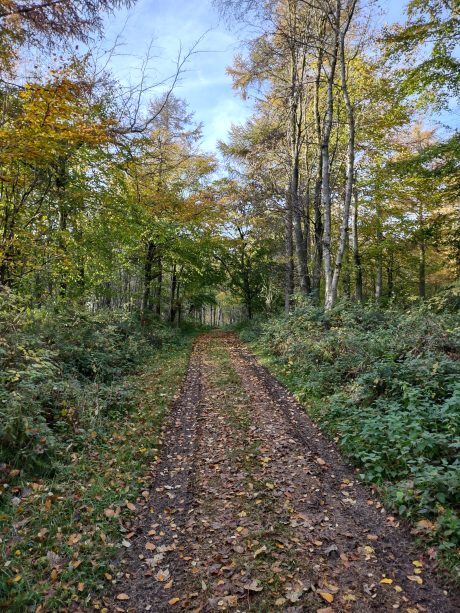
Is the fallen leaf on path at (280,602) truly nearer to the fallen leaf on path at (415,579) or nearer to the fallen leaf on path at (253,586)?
the fallen leaf on path at (253,586)

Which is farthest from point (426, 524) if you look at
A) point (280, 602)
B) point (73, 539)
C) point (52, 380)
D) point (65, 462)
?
point (52, 380)

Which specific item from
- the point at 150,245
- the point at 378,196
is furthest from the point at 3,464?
the point at 378,196

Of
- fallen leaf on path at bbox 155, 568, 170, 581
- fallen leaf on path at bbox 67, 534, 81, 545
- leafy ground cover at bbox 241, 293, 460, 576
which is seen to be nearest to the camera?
fallen leaf on path at bbox 155, 568, 170, 581

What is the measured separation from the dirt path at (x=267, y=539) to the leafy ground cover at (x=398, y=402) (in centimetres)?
31

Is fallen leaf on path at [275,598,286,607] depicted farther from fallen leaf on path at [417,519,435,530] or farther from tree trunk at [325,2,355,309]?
tree trunk at [325,2,355,309]

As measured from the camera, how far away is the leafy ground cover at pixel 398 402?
3844 mm

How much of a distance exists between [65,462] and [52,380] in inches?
90.6

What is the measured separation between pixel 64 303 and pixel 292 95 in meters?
12.6

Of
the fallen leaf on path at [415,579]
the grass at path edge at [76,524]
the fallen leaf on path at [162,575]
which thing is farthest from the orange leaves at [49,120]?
the fallen leaf on path at [415,579]

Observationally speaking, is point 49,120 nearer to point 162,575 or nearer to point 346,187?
point 162,575

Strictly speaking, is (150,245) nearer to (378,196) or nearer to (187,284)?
(187,284)

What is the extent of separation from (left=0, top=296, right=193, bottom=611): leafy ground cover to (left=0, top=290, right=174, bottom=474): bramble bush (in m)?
0.02

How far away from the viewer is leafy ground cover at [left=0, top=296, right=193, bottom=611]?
3195 millimetres

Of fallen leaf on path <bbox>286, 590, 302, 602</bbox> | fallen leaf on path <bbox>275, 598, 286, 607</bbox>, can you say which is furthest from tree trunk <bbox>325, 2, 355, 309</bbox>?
fallen leaf on path <bbox>275, 598, 286, 607</bbox>
